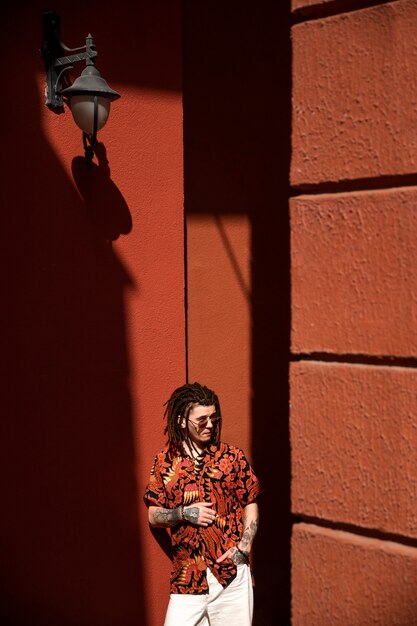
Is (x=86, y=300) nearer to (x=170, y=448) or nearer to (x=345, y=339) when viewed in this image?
(x=170, y=448)

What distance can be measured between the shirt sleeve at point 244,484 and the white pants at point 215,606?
0.36 meters

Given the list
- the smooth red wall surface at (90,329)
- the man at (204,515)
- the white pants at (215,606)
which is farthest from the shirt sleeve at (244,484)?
the smooth red wall surface at (90,329)

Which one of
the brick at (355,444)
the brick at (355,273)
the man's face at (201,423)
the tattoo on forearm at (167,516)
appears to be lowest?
the tattoo on forearm at (167,516)

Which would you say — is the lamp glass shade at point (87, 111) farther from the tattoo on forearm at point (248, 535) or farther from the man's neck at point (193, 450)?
the tattoo on forearm at point (248, 535)

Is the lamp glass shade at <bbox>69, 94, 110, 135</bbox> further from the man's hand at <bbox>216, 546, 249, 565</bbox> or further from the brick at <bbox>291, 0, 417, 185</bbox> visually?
the man's hand at <bbox>216, 546, 249, 565</bbox>

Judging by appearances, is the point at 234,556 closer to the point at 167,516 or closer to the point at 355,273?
the point at 167,516

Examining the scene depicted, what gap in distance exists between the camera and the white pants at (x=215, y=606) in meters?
3.99

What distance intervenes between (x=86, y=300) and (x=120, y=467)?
1.06 metres

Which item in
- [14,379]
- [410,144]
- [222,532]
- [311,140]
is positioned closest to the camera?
[410,144]

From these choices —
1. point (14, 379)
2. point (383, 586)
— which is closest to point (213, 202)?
point (14, 379)

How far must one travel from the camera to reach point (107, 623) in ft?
15.5

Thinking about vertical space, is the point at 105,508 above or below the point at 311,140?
below

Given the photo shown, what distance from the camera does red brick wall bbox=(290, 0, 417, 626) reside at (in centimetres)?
237

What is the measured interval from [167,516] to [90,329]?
1.25m
